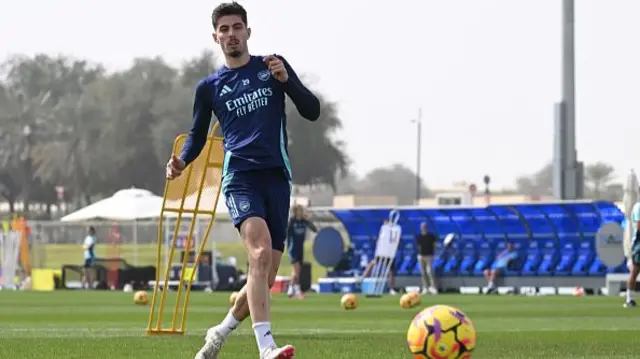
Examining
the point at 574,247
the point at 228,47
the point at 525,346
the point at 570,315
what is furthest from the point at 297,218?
the point at 228,47

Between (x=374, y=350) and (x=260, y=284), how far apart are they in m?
3.45

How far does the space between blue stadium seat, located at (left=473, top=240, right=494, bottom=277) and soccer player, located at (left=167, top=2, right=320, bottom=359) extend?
108 feet

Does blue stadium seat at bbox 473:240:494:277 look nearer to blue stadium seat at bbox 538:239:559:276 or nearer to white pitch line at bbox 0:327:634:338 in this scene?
blue stadium seat at bbox 538:239:559:276

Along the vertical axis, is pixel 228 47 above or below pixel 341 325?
above

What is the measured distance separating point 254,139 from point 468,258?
3415 centimetres

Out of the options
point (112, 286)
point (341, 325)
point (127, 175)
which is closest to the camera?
point (341, 325)

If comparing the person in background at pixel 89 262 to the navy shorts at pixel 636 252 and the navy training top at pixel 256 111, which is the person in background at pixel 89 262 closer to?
the navy shorts at pixel 636 252

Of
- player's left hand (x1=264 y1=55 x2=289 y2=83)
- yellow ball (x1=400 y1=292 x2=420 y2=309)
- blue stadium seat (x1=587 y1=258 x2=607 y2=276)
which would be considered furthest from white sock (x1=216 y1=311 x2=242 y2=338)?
blue stadium seat (x1=587 y1=258 x2=607 y2=276)

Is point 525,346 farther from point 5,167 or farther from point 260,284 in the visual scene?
point 5,167

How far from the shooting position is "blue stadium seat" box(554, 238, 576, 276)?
42969mm

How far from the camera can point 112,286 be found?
51062 millimetres

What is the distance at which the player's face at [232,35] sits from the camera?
11905mm

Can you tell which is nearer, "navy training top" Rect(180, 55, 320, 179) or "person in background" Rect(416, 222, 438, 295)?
"navy training top" Rect(180, 55, 320, 179)

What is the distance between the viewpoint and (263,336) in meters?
11.5
